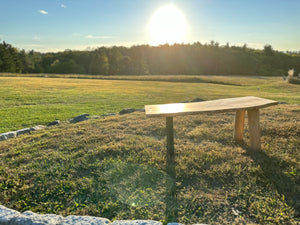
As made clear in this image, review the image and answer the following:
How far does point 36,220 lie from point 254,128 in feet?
12.1

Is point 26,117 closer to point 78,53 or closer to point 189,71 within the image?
point 189,71

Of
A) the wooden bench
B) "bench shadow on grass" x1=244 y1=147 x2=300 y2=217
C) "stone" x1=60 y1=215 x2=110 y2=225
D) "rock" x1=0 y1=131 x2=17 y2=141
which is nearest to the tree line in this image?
"rock" x1=0 y1=131 x2=17 y2=141

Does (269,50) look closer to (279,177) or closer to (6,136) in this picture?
(279,177)

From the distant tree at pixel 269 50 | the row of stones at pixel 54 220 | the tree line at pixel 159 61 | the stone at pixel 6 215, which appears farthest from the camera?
the distant tree at pixel 269 50

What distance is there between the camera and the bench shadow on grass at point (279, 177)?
2.90 m

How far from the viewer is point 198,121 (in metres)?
6.44

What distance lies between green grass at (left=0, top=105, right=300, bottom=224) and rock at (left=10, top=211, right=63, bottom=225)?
10.9 inches

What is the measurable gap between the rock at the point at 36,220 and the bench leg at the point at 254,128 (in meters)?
3.43

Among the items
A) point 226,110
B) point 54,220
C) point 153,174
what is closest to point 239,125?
point 226,110

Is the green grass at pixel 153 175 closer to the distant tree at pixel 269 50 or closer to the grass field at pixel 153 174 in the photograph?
the grass field at pixel 153 174

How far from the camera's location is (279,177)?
338 centimetres

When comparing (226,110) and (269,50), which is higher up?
(269,50)

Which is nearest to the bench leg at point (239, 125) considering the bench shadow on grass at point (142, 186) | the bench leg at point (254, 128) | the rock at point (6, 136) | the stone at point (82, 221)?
the bench leg at point (254, 128)

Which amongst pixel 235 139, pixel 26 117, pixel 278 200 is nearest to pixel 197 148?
pixel 235 139
